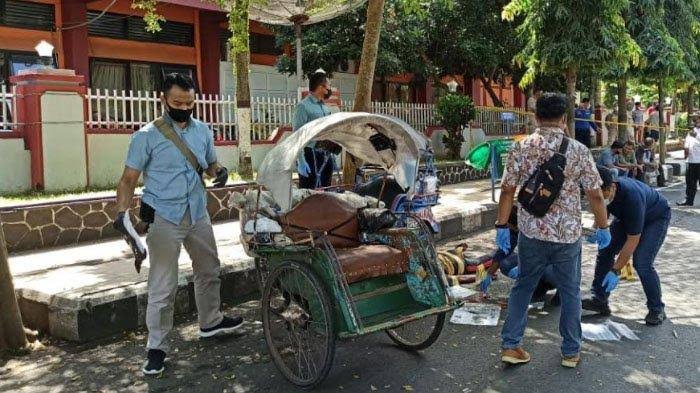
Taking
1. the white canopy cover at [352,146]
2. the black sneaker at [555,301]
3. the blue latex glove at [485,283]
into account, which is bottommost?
the black sneaker at [555,301]

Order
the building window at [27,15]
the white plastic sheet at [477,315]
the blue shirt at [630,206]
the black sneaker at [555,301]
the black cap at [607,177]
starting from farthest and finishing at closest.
Result: the building window at [27,15] → the black sneaker at [555,301] → the white plastic sheet at [477,315] → the blue shirt at [630,206] → the black cap at [607,177]


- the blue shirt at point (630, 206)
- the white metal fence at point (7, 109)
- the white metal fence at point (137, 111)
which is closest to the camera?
the blue shirt at point (630, 206)

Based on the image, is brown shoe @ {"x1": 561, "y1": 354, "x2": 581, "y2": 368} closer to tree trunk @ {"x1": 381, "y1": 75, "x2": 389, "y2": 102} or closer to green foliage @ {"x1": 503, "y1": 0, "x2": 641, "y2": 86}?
green foliage @ {"x1": 503, "y1": 0, "x2": 641, "y2": 86}

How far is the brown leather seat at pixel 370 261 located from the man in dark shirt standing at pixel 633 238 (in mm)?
1631

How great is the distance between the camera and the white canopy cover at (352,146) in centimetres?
412

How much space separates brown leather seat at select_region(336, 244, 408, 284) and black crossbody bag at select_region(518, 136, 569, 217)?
0.96m

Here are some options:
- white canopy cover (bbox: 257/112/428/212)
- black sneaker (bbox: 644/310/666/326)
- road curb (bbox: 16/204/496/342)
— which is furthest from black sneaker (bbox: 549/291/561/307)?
road curb (bbox: 16/204/496/342)

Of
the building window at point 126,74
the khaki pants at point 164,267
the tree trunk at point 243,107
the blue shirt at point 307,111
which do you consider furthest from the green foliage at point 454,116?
the khaki pants at point 164,267

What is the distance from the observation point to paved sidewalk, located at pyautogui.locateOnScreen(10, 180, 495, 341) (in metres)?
5.00

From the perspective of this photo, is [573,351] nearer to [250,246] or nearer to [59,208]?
[250,246]

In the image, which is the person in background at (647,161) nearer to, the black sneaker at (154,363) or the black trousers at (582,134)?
the black trousers at (582,134)

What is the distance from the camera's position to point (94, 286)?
5.35 m

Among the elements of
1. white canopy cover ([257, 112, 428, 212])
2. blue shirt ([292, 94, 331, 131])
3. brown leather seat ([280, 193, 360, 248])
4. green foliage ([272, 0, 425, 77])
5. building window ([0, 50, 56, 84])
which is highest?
green foliage ([272, 0, 425, 77])

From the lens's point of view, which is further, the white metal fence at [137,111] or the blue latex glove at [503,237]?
the white metal fence at [137,111]
